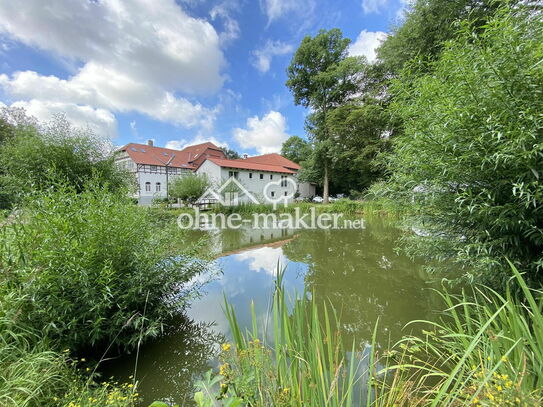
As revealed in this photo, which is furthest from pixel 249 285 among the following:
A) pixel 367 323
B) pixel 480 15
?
pixel 480 15

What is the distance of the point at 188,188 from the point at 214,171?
3907 millimetres

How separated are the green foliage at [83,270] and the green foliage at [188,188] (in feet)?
44.3

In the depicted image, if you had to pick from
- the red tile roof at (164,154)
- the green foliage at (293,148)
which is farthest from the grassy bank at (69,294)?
the green foliage at (293,148)

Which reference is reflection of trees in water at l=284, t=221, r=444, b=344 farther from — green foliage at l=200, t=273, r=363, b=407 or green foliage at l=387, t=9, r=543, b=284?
green foliage at l=200, t=273, r=363, b=407

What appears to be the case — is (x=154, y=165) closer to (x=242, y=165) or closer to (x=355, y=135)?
(x=242, y=165)

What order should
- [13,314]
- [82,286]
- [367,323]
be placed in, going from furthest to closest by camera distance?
1. [367,323]
2. [82,286]
3. [13,314]

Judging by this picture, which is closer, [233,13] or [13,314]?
[13,314]

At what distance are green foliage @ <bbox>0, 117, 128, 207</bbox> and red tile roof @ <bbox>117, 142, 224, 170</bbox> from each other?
14.3 meters

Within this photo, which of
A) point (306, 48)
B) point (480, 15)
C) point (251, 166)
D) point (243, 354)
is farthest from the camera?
point (251, 166)

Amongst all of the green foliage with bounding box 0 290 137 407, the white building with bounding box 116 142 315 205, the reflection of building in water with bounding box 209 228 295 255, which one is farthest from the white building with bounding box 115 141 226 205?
the green foliage with bounding box 0 290 137 407

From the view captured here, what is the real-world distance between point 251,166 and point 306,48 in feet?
37.9

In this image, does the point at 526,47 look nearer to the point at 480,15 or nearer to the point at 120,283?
the point at 120,283

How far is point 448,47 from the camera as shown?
2.20 m

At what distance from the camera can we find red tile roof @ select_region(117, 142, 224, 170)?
21.1 m
